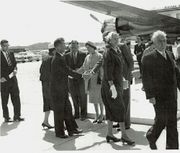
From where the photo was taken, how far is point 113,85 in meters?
5.21

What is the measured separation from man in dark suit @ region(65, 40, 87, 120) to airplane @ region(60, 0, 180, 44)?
29.6 ft

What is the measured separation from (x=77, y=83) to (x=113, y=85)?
231 cm

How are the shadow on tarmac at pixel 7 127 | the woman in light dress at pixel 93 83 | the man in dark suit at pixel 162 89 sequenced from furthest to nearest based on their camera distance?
the woman in light dress at pixel 93 83, the shadow on tarmac at pixel 7 127, the man in dark suit at pixel 162 89

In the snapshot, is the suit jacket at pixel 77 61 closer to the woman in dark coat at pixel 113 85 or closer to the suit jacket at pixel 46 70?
the suit jacket at pixel 46 70

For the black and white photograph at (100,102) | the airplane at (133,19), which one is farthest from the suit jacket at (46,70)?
the airplane at (133,19)

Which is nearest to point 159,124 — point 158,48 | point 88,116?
point 158,48

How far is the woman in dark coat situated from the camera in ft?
17.2

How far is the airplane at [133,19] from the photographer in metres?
16.8

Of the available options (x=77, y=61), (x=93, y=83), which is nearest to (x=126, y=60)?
(x=93, y=83)

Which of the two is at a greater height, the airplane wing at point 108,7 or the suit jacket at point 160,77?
the airplane wing at point 108,7

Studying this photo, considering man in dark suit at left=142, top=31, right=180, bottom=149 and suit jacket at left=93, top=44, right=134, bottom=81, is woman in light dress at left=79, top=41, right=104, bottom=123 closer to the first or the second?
suit jacket at left=93, top=44, right=134, bottom=81

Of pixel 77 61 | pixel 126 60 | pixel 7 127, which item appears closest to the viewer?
pixel 126 60

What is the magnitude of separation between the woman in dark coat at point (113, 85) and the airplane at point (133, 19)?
433 inches

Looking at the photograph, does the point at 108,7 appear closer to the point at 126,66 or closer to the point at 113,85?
the point at 126,66
